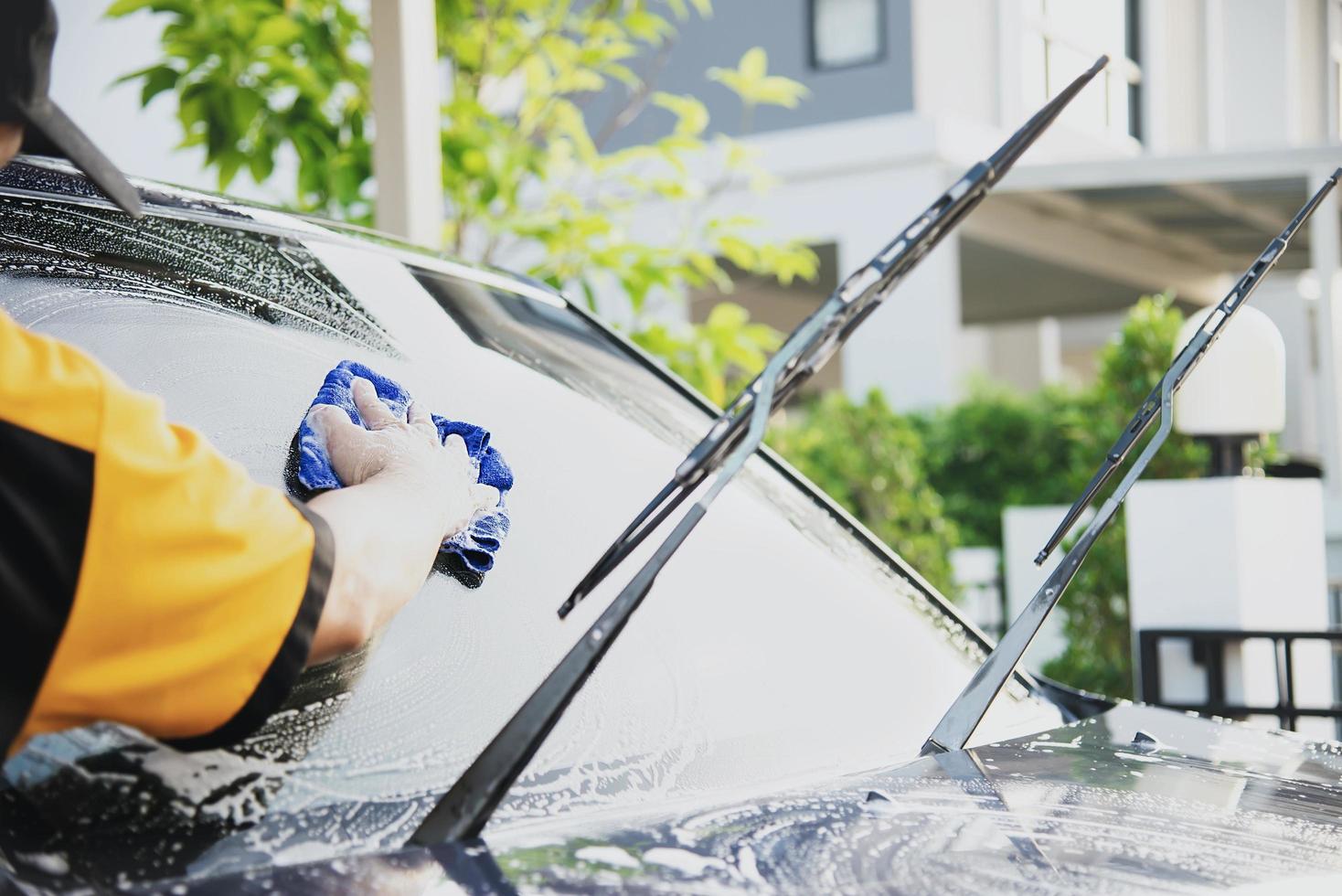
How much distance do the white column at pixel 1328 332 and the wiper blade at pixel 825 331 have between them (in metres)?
9.91

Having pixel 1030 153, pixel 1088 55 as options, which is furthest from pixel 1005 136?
pixel 1088 55

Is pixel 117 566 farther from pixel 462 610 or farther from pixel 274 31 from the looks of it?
pixel 274 31

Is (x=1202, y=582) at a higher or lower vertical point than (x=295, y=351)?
lower

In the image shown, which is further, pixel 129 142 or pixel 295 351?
pixel 129 142

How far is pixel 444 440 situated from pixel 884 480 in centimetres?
636

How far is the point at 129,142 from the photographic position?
7691 millimetres

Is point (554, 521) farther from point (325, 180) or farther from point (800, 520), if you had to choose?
point (325, 180)

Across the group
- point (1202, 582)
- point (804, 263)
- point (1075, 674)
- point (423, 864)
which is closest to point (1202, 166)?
point (1075, 674)

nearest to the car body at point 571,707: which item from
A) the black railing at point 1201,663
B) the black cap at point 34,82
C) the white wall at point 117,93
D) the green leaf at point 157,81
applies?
the black cap at point 34,82

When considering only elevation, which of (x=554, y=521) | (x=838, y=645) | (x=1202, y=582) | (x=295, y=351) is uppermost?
(x=295, y=351)

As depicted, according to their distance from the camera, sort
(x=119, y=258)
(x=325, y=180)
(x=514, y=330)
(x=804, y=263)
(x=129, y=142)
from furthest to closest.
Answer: (x=129, y=142) → (x=804, y=263) → (x=325, y=180) → (x=514, y=330) → (x=119, y=258)

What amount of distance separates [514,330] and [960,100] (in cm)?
1083

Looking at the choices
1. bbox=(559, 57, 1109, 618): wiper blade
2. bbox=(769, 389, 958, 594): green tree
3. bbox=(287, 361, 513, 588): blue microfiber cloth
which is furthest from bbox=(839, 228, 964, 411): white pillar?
bbox=(559, 57, 1109, 618): wiper blade

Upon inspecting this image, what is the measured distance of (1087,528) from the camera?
1452mm
